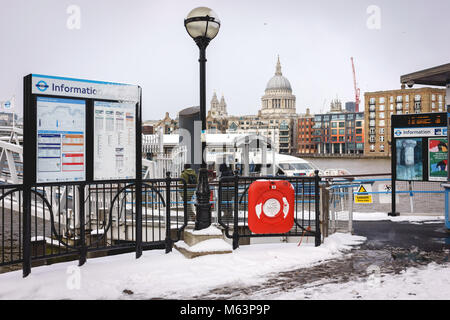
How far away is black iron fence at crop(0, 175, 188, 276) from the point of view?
272 inches

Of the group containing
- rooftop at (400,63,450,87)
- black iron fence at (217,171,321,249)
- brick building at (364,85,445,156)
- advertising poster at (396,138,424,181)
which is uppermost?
brick building at (364,85,445,156)

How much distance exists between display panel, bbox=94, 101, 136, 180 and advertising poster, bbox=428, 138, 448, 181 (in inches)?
367

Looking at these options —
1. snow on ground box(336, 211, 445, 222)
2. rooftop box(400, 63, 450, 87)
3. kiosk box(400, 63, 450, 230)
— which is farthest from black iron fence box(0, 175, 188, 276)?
rooftop box(400, 63, 450, 87)

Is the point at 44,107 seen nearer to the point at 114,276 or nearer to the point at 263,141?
the point at 114,276

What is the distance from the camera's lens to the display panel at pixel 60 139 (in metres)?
6.65

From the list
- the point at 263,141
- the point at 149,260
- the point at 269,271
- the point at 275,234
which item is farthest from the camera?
the point at 263,141

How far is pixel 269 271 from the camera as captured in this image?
7.09m

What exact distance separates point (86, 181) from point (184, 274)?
2.24 meters

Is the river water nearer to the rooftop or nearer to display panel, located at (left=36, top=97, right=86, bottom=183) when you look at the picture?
the rooftop

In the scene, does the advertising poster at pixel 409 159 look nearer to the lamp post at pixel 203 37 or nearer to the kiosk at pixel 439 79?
the kiosk at pixel 439 79

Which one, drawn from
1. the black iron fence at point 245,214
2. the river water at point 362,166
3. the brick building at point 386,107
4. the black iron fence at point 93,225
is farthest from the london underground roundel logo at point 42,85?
the brick building at point 386,107

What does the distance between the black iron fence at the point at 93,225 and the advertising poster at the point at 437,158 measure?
7.44m

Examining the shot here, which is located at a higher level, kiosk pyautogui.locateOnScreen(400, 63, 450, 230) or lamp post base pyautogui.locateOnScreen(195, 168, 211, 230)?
kiosk pyautogui.locateOnScreen(400, 63, 450, 230)
